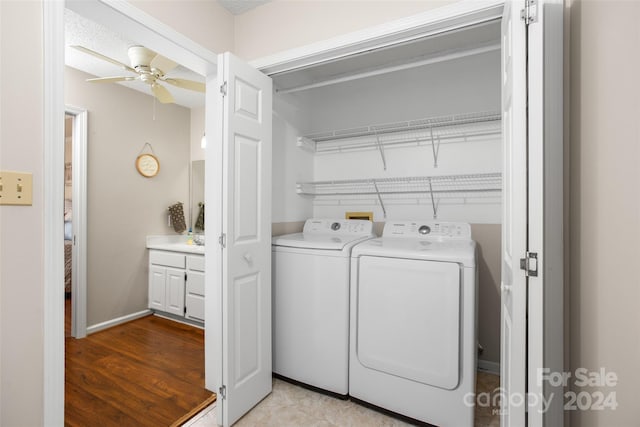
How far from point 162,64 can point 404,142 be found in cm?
193

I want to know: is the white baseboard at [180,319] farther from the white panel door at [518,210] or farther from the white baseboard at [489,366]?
the white panel door at [518,210]

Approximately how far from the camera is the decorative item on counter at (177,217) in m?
3.70

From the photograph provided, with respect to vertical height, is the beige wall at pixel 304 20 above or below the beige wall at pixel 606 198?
above

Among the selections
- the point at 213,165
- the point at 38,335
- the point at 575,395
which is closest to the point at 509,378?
the point at 575,395

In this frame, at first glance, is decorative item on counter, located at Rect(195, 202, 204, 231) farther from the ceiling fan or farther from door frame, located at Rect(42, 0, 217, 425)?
door frame, located at Rect(42, 0, 217, 425)

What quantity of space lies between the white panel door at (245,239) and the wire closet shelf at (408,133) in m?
0.90

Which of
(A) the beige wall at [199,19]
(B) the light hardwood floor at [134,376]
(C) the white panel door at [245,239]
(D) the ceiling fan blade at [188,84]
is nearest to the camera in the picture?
(A) the beige wall at [199,19]

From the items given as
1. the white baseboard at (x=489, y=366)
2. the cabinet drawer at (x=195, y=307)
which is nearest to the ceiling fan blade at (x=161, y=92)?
the cabinet drawer at (x=195, y=307)

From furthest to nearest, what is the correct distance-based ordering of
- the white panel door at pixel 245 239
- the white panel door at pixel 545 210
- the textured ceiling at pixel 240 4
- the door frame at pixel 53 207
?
the textured ceiling at pixel 240 4
the white panel door at pixel 245 239
the door frame at pixel 53 207
the white panel door at pixel 545 210

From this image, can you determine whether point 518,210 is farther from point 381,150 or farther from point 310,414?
point 381,150

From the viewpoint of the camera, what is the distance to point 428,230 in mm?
2268

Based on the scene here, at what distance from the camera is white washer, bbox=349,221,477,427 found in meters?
1.58

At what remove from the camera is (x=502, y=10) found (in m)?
1.36

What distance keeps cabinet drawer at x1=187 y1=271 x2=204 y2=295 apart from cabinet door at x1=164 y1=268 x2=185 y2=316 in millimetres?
91
